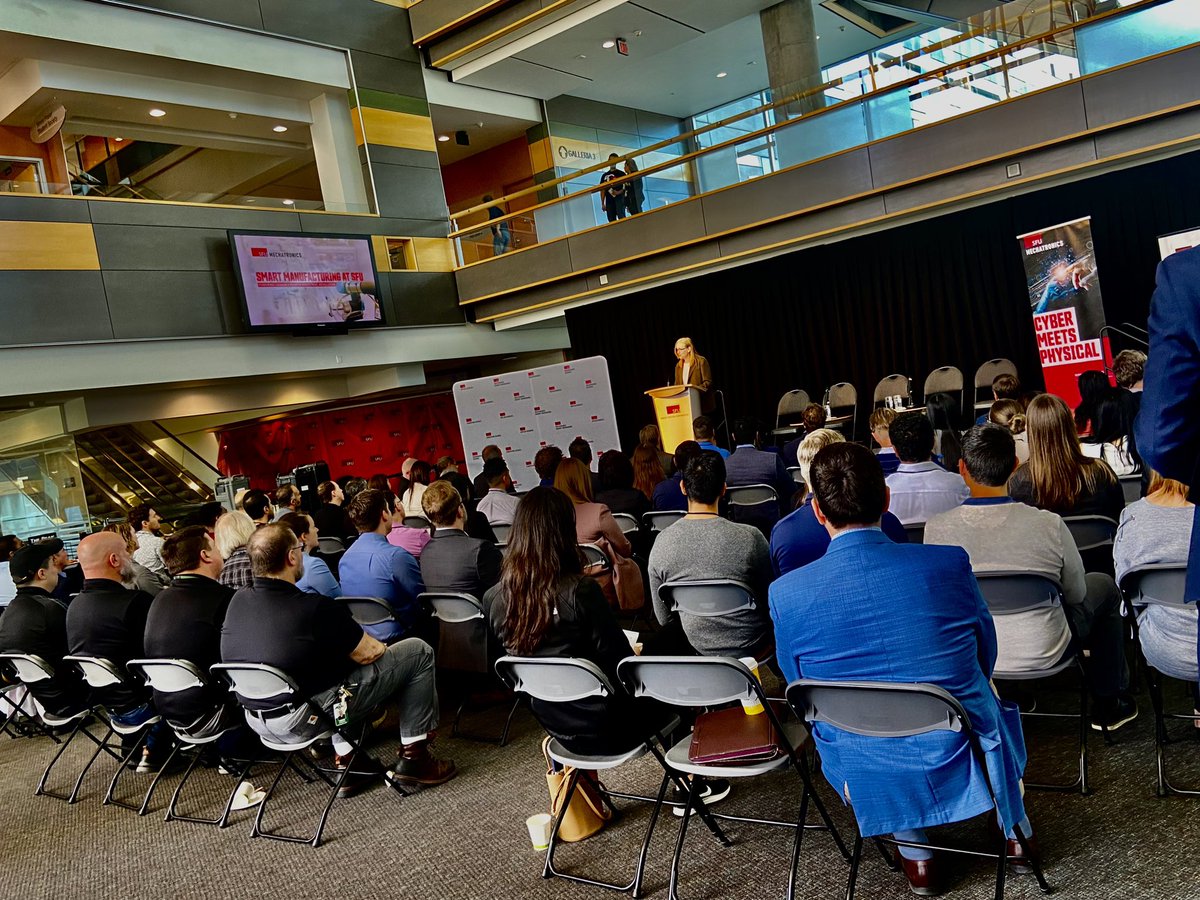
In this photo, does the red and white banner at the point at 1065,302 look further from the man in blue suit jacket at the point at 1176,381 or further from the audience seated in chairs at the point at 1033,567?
the man in blue suit jacket at the point at 1176,381

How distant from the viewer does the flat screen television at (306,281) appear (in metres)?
11.2

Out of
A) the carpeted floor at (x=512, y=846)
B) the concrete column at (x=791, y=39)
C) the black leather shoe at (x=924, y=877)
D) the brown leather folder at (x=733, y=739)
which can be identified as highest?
the concrete column at (x=791, y=39)

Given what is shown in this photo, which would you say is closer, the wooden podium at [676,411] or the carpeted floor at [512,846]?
the carpeted floor at [512,846]

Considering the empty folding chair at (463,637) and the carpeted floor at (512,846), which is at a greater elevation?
the empty folding chair at (463,637)

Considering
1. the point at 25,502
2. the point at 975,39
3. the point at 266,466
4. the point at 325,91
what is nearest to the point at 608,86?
the point at 325,91

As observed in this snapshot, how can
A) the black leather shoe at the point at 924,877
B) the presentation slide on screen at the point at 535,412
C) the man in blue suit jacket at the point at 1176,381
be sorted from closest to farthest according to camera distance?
1. the man in blue suit jacket at the point at 1176,381
2. the black leather shoe at the point at 924,877
3. the presentation slide on screen at the point at 535,412

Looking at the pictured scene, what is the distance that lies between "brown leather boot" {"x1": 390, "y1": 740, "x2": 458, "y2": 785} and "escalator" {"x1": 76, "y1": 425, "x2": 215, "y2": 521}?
33.6 feet

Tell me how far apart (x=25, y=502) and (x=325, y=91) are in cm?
675

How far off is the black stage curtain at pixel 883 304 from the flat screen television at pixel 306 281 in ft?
11.0

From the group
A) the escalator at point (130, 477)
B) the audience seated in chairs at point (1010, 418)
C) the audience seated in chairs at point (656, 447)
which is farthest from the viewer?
the escalator at point (130, 477)

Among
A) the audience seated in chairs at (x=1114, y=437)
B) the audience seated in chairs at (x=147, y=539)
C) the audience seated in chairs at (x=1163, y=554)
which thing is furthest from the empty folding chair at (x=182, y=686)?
the audience seated in chairs at (x=1114, y=437)

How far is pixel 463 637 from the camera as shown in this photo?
431 cm

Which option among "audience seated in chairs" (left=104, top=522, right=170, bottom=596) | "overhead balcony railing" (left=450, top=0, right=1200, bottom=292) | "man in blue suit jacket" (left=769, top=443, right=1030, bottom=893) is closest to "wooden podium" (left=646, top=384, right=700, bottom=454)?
"overhead balcony railing" (left=450, top=0, right=1200, bottom=292)

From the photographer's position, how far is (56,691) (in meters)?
4.67
